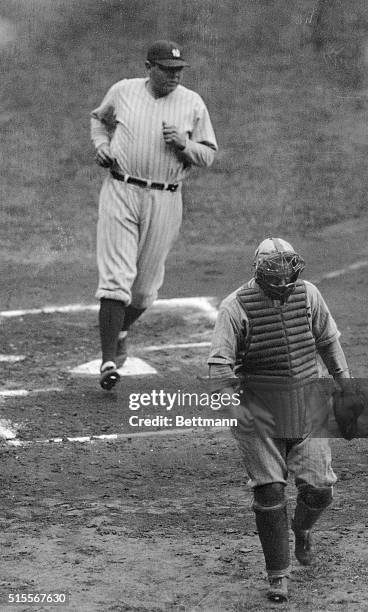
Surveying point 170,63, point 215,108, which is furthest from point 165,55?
point 215,108

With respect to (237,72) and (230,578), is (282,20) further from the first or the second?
(230,578)

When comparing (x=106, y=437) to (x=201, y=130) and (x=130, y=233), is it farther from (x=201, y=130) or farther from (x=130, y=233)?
(x=201, y=130)

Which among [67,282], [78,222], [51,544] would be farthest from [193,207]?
[51,544]

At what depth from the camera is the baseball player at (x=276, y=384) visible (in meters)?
4.75

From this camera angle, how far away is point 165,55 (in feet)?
23.8

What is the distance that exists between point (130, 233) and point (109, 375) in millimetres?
853

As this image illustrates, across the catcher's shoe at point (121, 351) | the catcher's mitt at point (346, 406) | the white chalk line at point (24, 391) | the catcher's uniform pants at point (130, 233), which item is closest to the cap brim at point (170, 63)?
the catcher's uniform pants at point (130, 233)

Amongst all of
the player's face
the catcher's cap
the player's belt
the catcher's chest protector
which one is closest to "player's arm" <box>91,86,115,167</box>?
the player's belt

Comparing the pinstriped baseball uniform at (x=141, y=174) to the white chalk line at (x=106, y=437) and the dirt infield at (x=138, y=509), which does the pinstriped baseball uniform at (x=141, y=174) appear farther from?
the white chalk line at (x=106, y=437)

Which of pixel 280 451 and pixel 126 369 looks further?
pixel 126 369

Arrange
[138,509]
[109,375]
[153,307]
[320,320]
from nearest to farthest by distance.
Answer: [320,320], [138,509], [109,375], [153,307]

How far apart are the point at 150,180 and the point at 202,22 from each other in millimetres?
8079

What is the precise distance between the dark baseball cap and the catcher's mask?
266cm

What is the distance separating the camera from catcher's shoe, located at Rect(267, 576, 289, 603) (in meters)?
4.70
